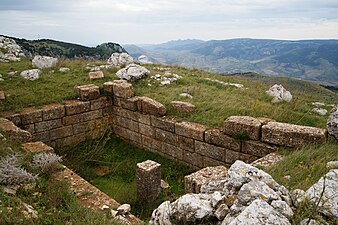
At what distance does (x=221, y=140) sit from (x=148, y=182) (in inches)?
76.5

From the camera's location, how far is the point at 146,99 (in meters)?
8.54

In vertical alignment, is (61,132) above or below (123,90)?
below

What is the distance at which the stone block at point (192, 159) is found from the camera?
7332mm

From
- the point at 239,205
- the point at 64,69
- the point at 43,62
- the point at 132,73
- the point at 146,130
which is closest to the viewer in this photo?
the point at 239,205

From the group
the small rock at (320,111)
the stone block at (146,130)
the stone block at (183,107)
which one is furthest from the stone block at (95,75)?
the small rock at (320,111)

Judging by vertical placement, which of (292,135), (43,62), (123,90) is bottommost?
(292,135)

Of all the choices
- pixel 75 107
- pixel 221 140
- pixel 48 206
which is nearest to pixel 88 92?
pixel 75 107

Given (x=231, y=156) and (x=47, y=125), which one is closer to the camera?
(x=231, y=156)

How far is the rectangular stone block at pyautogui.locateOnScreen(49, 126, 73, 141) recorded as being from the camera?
28.1ft

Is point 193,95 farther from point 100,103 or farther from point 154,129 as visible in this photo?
point 100,103

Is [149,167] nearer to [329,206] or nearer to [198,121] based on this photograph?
[198,121]

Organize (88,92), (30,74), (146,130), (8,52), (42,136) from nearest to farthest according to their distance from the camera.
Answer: (42,136) < (146,130) < (88,92) < (30,74) < (8,52)

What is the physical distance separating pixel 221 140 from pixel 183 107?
1.68 m

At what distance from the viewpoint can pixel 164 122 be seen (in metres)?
7.90
